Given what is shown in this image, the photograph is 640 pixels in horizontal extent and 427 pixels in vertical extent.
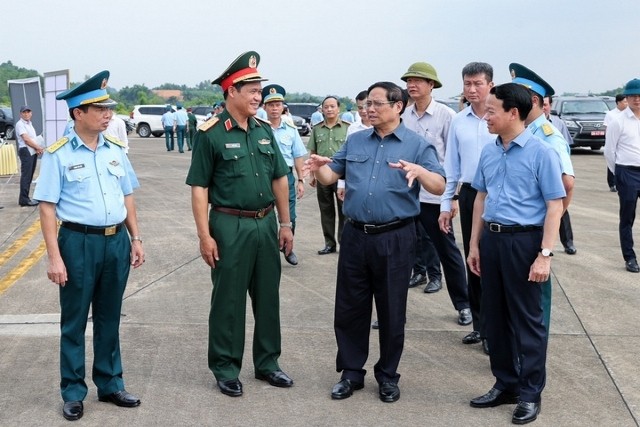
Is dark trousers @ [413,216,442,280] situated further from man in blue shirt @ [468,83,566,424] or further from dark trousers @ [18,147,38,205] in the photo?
dark trousers @ [18,147,38,205]

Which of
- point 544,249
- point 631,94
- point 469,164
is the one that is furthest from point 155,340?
point 631,94

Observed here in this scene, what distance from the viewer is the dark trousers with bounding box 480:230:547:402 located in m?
4.95

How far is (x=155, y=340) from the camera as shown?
21.3ft

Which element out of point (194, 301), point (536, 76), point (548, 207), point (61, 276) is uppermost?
point (536, 76)

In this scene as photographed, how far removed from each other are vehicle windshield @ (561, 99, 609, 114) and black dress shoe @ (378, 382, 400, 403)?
2359cm

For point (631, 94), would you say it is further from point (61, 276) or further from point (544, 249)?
point (61, 276)

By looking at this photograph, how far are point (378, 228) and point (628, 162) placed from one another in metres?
4.78

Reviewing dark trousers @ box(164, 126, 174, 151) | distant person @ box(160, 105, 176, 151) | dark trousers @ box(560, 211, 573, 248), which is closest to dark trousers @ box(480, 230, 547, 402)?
dark trousers @ box(560, 211, 573, 248)

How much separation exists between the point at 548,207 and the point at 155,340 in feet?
10.4

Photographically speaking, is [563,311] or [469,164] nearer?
[469,164]

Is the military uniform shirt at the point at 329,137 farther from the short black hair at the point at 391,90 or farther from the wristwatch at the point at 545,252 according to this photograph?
the wristwatch at the point at 545,252

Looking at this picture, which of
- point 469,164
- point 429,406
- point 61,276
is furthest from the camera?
point 469,164

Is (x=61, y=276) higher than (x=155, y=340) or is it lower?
higher

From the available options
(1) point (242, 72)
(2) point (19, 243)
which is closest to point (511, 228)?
(1) point (242, 72)
